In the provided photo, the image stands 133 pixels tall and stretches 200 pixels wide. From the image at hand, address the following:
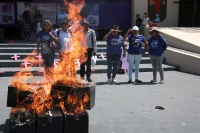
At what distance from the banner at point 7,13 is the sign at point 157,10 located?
742cm

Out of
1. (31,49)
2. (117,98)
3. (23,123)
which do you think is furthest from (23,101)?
(31,49)

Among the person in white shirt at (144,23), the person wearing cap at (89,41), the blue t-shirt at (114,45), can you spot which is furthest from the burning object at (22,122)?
the person in white shirt at (144,23)

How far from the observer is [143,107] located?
26.2 ft

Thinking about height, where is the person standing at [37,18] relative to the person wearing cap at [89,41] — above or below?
above

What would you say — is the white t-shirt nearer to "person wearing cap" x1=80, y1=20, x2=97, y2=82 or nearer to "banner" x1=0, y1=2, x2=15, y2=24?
"banner" x1=0, y1=2, x2=15, y2=24

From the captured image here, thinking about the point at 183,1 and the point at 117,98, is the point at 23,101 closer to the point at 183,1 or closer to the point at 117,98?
the point at 117,98

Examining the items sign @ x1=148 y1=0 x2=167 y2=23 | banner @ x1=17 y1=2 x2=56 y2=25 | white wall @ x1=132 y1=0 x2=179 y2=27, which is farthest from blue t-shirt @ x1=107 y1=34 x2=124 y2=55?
sign @ x1=148 y1=0 x2=167 y2=23

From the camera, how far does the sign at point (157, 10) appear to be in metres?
19.5

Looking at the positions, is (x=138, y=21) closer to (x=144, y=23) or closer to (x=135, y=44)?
(x=144, y=23)

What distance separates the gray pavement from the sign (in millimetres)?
8571

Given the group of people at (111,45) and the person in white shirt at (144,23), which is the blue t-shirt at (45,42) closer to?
the group of people at (111,45)

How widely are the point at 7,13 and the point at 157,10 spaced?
817 centimetres

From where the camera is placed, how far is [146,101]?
28.1 ft

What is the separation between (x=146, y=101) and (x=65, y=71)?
8.88ft
